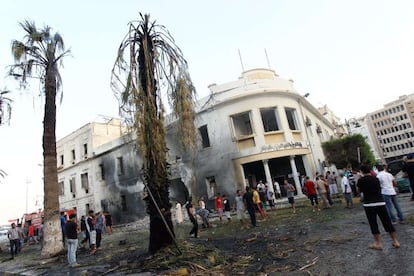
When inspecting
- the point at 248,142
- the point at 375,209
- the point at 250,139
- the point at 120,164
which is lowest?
the point at 375,209

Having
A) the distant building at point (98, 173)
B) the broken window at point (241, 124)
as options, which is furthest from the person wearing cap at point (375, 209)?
the distant building at point (98, 173)

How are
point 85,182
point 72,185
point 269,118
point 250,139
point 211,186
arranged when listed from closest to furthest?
1. point 250,139
2. point 211,186
3. point 269,118
4. point 85,182
5. point 72,185

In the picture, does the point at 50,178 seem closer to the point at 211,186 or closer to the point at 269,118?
the point at 211,186

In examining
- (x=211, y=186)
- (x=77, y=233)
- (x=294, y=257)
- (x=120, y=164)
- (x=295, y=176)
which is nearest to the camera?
(x=294, y=257)

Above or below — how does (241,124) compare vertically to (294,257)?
above

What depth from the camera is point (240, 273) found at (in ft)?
17.0

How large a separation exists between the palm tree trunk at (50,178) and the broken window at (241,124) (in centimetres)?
1224

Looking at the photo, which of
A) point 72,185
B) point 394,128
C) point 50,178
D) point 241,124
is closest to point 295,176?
point 241,124

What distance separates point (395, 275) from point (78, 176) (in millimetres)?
33091

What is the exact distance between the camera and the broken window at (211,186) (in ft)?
68.9

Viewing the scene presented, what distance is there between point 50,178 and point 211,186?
38.5ft

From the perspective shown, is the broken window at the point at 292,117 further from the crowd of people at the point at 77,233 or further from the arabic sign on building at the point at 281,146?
the crowd of people at the point at 77,233

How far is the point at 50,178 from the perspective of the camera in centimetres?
1201

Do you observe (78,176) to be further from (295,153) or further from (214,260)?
(214,260)
